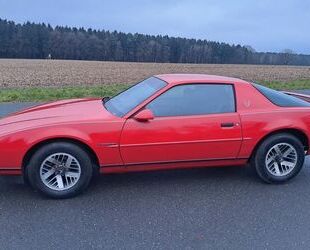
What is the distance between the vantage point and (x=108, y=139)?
3756 millimetres

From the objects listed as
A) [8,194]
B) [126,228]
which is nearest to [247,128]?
[126,228]

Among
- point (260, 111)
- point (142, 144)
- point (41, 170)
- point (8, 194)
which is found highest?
point (260, 111)

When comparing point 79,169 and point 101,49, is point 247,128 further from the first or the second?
point 101,49

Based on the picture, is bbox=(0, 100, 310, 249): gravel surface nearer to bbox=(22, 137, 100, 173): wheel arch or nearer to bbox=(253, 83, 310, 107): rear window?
bbox=(22, 137, 100, 173): wheel arch

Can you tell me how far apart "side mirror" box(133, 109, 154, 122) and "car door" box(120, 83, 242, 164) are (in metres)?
0.05

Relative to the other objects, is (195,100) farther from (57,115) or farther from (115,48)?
(115,48)

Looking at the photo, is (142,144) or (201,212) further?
(142,144)

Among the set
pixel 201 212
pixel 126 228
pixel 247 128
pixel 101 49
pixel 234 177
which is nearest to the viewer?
pixel 126 228

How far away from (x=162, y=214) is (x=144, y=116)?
102 cm

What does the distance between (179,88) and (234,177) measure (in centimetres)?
→ 133

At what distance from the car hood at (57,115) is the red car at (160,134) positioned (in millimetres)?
11

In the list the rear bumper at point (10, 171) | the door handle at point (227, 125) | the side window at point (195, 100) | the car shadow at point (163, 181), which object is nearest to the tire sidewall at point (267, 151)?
the car shadow at point (163, 181)

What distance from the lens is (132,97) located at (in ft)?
14.2

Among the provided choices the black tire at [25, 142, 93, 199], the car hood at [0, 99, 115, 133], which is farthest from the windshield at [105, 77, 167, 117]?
the black tire at [25, 142, 93, 199]
